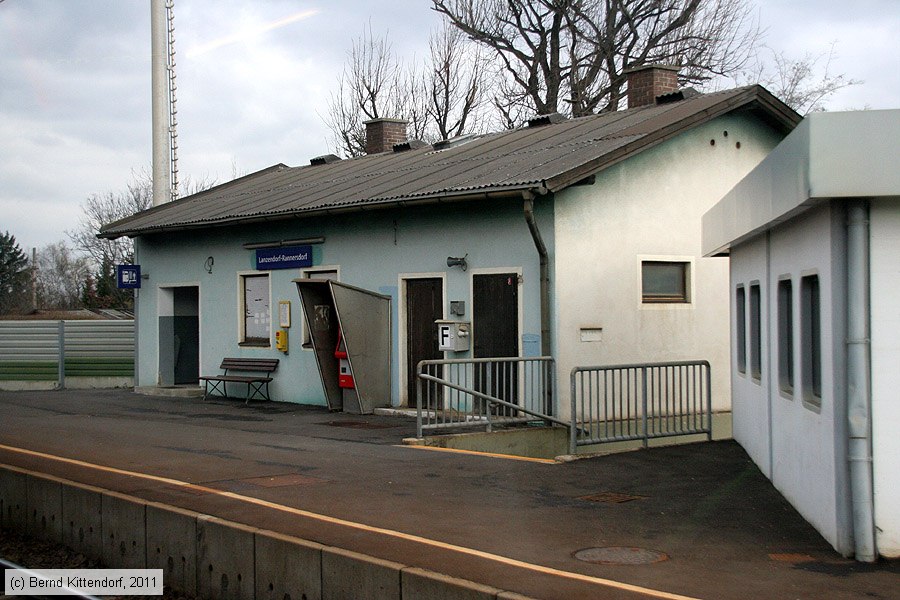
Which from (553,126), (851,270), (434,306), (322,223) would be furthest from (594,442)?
(553,126)

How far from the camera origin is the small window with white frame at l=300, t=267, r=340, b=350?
1923cm

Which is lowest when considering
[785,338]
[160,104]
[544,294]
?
[785,338]

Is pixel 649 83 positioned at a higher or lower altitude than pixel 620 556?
higher

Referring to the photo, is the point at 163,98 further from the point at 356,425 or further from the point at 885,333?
the point at 885,333

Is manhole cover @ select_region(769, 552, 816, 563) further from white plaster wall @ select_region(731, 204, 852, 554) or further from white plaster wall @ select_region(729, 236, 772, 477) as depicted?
white plaster wall @ select_region(729, 236, 772, 477)

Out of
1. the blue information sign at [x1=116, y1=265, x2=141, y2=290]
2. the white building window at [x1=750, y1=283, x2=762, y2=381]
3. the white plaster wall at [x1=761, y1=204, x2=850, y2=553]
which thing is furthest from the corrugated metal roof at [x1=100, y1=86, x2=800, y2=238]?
the white plaster wall at [x1=761, y1=204, x2=850, y2=553]

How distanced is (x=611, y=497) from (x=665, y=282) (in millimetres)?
7722

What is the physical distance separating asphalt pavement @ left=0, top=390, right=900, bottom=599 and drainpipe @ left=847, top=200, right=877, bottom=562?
0.27m

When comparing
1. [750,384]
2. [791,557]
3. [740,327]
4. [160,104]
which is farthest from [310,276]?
[791,557]

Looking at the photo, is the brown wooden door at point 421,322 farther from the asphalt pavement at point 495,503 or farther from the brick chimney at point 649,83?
the brick chimney at point 649,83

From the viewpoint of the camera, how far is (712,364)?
17547 millimetres

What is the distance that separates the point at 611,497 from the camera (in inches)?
395

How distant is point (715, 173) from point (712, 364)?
3220mm

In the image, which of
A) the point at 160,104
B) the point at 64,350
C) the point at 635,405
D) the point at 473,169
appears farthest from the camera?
the point at 160,104
